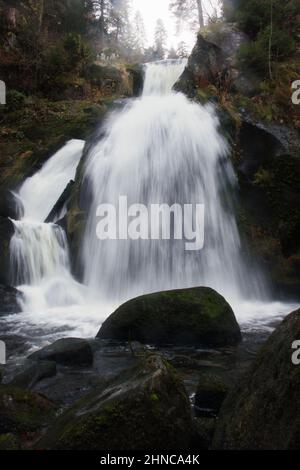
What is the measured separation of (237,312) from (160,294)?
267 cm

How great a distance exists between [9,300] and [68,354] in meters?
3.74

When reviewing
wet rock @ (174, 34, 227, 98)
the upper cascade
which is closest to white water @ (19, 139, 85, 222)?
wet rock @ (174, 34, 227, 98)

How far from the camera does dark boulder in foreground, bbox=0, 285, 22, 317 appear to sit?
8.95 metres

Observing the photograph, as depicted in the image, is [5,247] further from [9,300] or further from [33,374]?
[33,374]

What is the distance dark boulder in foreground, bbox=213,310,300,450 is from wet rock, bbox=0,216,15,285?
751 cm

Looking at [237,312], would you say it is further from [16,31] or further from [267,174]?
[16,31]

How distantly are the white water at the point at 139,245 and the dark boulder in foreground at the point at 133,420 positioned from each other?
4.28 metres

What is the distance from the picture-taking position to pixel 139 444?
319 cm

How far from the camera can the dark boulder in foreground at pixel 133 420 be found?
3.15 metres

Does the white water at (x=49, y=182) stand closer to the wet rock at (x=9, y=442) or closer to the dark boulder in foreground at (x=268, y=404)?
the wet rock at (x=9, y=442)

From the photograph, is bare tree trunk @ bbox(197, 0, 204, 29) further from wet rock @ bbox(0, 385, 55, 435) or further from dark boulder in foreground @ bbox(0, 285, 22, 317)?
wet rock @ bbox(0, 385, 55, 435)

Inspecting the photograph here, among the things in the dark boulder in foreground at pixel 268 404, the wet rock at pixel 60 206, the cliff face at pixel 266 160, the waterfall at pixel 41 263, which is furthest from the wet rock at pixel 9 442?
the wet rock at pixel 60 206

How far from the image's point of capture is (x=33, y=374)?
5344mm

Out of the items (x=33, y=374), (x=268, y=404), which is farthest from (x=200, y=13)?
(x=268, y=404)
